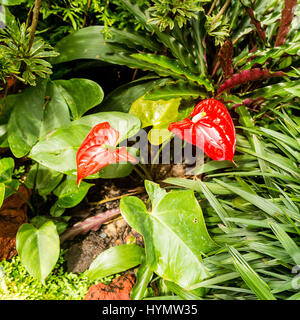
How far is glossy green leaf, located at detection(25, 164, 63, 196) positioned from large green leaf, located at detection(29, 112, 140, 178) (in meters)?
0.21

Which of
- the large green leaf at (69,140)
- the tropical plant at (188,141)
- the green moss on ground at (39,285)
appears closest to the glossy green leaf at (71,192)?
the tropical plant at (188,141)

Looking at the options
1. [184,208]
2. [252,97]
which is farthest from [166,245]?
[252,97]

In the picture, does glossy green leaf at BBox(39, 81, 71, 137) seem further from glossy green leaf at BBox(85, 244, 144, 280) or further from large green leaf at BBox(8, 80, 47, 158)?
glossy green leaf at BBox(85, 244, 144, 280)

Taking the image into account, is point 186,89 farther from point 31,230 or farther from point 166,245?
point 31,230

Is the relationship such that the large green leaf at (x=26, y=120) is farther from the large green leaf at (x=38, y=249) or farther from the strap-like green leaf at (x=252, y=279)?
the strap-like green leaf at (x=252, y=279)

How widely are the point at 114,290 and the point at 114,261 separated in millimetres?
99

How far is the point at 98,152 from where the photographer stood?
2.59 feet

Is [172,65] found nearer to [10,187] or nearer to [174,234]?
[174,234]

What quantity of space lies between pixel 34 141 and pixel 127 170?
0.36 metres

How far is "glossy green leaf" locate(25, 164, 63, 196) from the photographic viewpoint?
1025 mm

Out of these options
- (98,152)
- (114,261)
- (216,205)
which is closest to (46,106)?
(98,152)

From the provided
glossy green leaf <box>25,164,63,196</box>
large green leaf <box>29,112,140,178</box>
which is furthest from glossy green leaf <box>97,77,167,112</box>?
glossy green leaf <box>25,164,63,196</box>

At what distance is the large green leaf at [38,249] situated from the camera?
775 millimetres

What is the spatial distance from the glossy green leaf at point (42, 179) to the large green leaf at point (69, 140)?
0.70 feet
